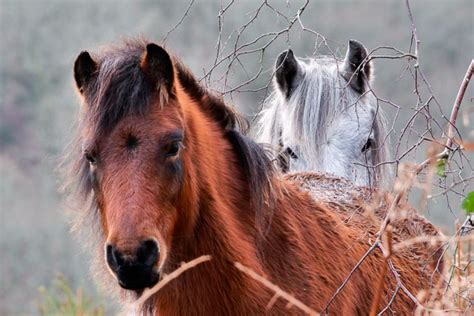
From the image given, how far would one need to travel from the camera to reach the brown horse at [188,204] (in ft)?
10.8

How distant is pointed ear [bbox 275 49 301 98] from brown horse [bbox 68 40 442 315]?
2.19 meters

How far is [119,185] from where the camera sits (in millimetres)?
3301

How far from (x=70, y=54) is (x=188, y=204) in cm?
2081

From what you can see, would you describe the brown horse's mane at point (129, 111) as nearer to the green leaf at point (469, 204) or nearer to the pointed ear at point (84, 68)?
the pointed ear at point (84, 68)

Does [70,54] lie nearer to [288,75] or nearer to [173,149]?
[288,75]

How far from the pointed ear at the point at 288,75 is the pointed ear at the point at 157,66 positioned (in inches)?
106

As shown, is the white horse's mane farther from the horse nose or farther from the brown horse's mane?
the horse nose

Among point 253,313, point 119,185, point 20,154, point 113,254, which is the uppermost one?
point 20,154

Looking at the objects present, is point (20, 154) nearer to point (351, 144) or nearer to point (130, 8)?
point (130, 8)

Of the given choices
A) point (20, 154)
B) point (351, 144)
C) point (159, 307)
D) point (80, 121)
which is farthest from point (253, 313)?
point (20, 154)

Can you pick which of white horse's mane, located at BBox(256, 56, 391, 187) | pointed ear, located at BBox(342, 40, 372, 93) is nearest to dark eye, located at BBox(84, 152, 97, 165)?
white horse's mane, located at BBox(256, 56, 391, 187)

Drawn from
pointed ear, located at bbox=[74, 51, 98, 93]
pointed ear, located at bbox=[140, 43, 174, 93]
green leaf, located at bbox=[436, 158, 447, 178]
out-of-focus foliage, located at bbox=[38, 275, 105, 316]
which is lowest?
green leaf, located at bbox=[436, 158, 447, 178]

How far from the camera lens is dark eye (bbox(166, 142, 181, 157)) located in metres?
3.42

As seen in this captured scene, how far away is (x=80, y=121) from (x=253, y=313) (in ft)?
3.21
